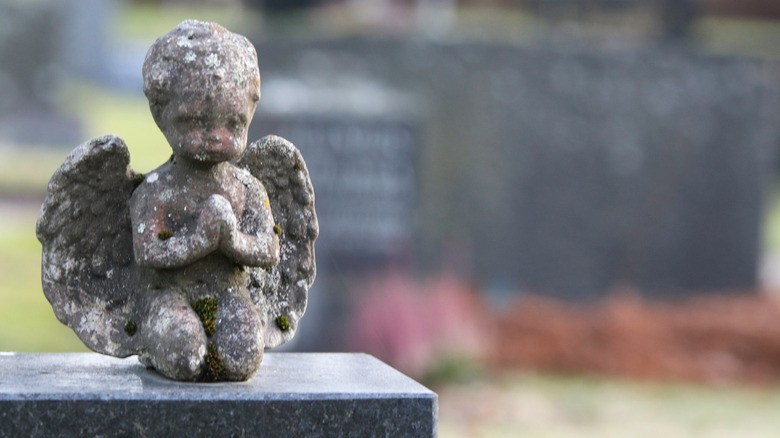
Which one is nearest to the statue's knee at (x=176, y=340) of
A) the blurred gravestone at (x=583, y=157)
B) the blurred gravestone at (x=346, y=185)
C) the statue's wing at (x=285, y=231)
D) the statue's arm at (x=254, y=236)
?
the statue's arm at (x=254, y=236)

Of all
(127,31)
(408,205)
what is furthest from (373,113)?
(127,31)

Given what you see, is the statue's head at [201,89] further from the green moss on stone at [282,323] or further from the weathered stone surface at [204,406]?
the weathered stone surface at [204,406]

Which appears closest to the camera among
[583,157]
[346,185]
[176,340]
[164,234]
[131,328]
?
[176,340]

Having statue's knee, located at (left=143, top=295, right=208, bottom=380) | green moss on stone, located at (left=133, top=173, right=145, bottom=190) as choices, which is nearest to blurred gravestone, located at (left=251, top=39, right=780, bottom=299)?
green moss on stone, located at (left=133, top=173, right=145, bottom=190)

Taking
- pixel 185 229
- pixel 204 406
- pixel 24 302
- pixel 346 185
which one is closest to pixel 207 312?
pixel 185 229

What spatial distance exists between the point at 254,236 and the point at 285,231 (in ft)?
1.08

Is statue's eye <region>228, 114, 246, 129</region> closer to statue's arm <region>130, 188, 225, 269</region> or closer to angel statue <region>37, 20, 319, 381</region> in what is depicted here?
angel statue <region>37, 20, 319, 381</region>

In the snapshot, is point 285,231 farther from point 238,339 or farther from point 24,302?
point 24,302

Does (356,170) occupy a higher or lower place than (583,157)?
lower

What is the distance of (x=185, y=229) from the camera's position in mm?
3605

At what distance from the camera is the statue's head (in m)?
3.49

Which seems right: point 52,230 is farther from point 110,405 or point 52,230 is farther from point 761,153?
point 761,153

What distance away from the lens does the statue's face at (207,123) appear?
11.4 ft

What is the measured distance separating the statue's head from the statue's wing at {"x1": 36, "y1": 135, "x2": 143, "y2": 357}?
0.83 ft
